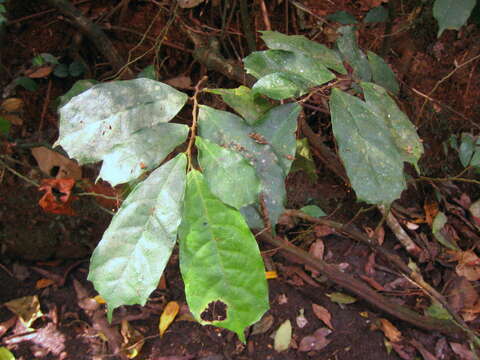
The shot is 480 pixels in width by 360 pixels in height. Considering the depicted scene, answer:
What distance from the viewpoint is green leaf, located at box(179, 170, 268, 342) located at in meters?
0.61

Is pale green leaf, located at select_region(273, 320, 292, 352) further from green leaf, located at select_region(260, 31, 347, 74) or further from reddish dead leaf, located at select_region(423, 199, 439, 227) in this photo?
green leaf, located at select_region(260, 31, 347, 74)

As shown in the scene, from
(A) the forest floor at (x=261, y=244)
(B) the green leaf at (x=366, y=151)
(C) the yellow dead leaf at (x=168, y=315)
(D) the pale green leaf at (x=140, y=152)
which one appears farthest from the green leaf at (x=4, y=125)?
(B) the green leaf at (x=366, y=151)

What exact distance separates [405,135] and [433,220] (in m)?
1.06

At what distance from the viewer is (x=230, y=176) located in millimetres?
617

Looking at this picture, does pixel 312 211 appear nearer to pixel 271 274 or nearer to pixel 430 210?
pixel 271 274

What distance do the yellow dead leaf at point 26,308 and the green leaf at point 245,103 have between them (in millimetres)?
1302

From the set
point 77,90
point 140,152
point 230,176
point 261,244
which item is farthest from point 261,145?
point 261,244

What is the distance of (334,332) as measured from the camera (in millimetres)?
1515

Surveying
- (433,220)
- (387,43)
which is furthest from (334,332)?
(387,43)

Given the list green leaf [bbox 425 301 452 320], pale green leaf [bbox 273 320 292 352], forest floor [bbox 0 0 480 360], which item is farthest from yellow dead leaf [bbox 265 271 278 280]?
green leaf [bbox 425 301 452 320]

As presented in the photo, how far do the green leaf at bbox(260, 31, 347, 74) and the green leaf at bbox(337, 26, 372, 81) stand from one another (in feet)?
0.27

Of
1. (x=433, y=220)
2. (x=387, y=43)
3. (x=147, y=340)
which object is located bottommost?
(x=147, y=340)

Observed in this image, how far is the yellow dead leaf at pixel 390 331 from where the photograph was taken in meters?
1.50

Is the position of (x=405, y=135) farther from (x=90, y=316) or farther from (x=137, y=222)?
(x=90, y=316)
